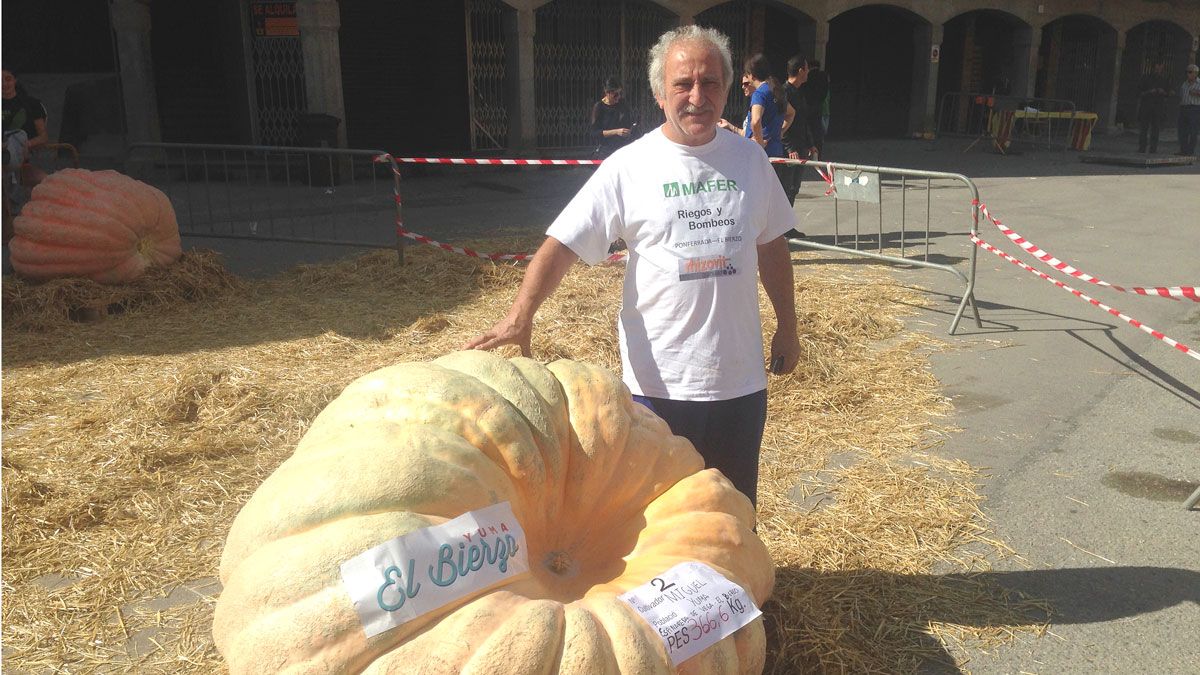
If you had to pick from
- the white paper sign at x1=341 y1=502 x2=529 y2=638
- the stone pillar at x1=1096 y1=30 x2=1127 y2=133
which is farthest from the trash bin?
the stone pillar at x1=1096 y1=30 x2=1127 y2=133

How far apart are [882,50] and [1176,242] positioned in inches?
624

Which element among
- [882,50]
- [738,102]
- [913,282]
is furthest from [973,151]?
[913,282]

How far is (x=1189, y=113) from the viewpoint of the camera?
72.1ft

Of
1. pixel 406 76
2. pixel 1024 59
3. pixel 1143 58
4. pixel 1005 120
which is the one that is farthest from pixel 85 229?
pixel 1143 58

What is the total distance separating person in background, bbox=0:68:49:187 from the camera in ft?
30.9

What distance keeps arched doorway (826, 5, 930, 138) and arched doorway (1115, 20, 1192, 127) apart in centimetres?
969

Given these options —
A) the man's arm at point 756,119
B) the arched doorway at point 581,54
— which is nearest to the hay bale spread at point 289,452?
the man's arm at point 756,119

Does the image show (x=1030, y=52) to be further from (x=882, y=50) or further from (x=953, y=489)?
(x=953, y=489)

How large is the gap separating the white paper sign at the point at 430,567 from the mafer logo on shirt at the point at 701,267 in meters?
1.08

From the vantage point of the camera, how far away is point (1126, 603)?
3.54 metres

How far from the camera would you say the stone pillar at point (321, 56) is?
1494cm

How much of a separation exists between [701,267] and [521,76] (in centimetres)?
1517

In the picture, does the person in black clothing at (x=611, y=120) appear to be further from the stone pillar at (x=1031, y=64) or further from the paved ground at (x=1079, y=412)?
the stone pillar at (x=1031, y=64)

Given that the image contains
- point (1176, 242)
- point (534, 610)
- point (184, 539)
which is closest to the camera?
point (534, 610)
